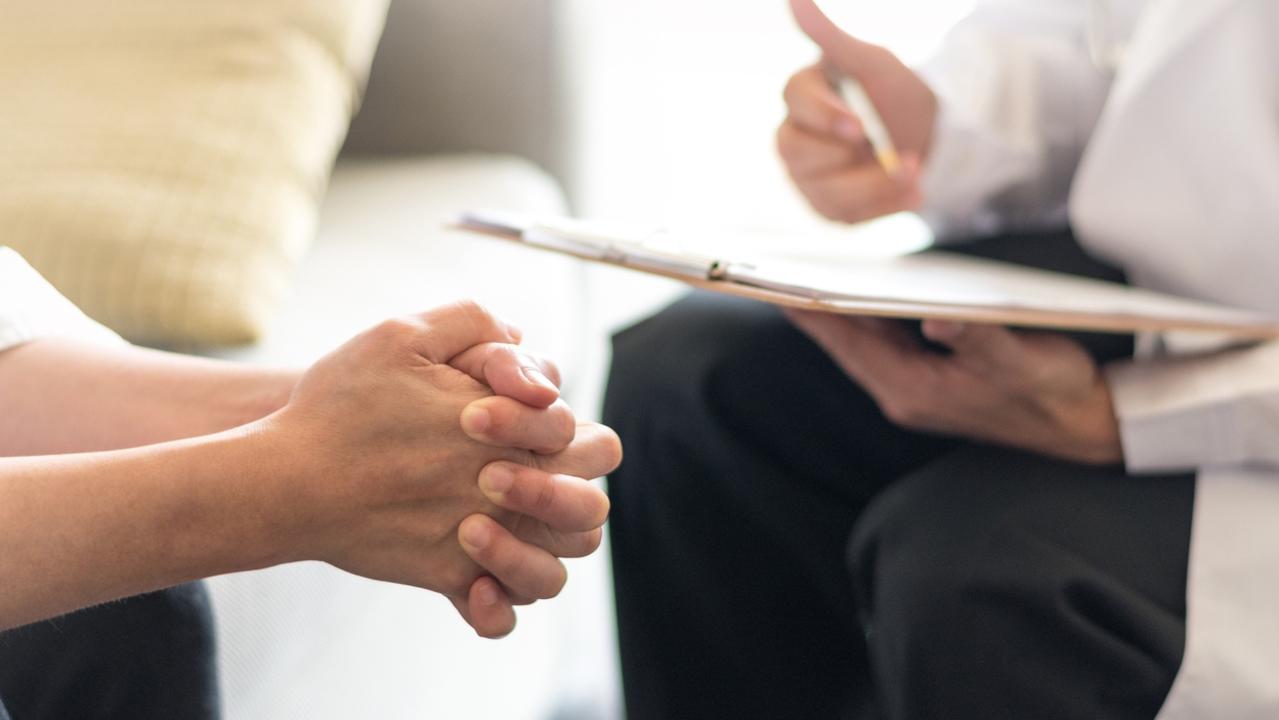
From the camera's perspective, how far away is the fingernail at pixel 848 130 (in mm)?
785

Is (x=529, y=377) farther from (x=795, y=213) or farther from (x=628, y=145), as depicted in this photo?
(x=795, y=213)

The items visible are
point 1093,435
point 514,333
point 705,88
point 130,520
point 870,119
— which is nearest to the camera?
point 130,520

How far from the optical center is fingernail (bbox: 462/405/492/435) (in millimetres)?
458

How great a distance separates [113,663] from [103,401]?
145 mm

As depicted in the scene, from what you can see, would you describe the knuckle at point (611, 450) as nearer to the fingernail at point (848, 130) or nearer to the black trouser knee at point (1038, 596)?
the black trouser knee at point (1038, 596)

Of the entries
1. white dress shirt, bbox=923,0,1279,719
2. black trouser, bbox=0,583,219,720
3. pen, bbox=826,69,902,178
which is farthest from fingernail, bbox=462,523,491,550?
pen, bbox=826,69,902,178

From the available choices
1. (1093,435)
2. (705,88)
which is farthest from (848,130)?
(705,88)

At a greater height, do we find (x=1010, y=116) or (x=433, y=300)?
(x=1010, y=116)

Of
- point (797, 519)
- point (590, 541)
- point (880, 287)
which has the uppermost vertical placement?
point (880, 287)

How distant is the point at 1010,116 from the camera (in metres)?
0.82

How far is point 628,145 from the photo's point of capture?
1.62 metres

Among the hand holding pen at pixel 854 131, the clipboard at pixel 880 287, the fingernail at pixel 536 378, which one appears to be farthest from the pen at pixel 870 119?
the fingernail at pixel 536 378

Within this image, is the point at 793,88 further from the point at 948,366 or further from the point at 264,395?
the point at 264,395

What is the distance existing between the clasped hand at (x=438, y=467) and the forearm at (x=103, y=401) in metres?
0.09
